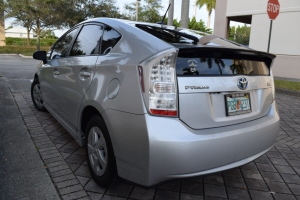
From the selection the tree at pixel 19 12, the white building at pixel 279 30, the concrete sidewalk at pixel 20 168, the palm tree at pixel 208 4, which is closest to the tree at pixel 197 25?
the palm tree at pixel 208 4

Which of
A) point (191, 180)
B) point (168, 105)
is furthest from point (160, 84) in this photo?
point (191, 180)

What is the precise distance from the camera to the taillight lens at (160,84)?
6.14ft

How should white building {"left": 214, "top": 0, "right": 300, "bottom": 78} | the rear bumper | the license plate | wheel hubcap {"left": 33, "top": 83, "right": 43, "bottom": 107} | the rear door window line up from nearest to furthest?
the rear bumper → the license plate → the rear door window → wheel hubcap {"left": 33, "top": 83, "right": 43, "bottom": 107} → white building {"left": 214, "top": 0, "right": 300, "bottom": 78}

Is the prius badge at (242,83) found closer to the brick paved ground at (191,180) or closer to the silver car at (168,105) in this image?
the silver car at (168,105)

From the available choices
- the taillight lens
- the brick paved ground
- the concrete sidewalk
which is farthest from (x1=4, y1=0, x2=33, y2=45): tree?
the taillight lens

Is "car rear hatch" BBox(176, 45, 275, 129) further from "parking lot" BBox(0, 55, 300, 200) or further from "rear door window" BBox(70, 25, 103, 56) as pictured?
"rear door window" BBox(70, 25, 103, 56)

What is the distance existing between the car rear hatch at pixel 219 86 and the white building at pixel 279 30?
34.9 feet

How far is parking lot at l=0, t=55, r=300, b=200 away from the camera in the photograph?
96.3 inches

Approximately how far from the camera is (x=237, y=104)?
2.23 m

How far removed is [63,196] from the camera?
7.70 feet

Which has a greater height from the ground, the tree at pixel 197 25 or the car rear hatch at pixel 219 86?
the tree at pixel 197 25

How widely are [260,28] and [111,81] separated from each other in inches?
482

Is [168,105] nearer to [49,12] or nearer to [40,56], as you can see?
[40,56]

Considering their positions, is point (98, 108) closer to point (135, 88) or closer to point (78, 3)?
point (135, 88)
